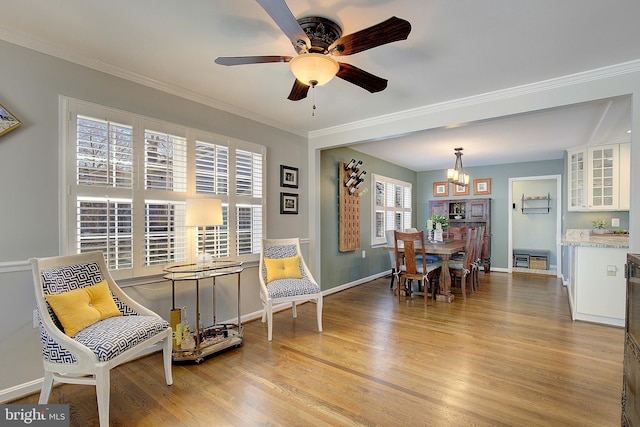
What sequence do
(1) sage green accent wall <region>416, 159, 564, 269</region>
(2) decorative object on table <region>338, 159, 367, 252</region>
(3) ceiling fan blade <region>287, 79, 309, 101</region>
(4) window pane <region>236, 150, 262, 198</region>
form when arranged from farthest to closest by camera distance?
(1) sage green accent wall <region>416, 159, 564, 269</region>, (2) decorative object on table <region>338, 159, 367, 252</region>, (4) window pane <region>236, 150, 262, 198</region>, (3) ceiling fan blade <region>287, 79, 309, 101</region>

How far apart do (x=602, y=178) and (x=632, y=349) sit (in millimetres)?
4639

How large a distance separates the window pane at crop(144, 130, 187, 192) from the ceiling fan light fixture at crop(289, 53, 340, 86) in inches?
67.2

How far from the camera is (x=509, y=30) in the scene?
6.95ft

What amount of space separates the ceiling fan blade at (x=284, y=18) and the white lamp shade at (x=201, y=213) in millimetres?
1636

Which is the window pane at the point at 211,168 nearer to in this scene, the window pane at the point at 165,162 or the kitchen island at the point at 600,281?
the window pane at the point at 165,162

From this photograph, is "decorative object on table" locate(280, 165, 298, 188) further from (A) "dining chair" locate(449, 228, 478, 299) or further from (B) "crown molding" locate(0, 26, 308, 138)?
(A) "dining chair" locate(449, 228, 478, 299)

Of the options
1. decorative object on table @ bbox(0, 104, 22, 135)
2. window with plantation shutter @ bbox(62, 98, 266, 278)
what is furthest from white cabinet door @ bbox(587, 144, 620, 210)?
decorative object on table @ bbox(0, 104, 22, 135)

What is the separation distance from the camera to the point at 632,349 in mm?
1483

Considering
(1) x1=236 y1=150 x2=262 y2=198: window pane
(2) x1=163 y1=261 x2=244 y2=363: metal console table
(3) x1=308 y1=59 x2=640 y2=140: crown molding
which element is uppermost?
(3) x1=308 y1=59 x2=640 y2=140: crown molding

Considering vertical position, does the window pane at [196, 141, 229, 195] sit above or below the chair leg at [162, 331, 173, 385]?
above

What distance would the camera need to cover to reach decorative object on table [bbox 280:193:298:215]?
4.26 m

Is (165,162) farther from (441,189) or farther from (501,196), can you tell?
(501,196)

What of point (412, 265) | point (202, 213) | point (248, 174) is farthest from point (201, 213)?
point (412, 265)

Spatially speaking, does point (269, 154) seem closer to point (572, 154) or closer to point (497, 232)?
point (572, 154)
